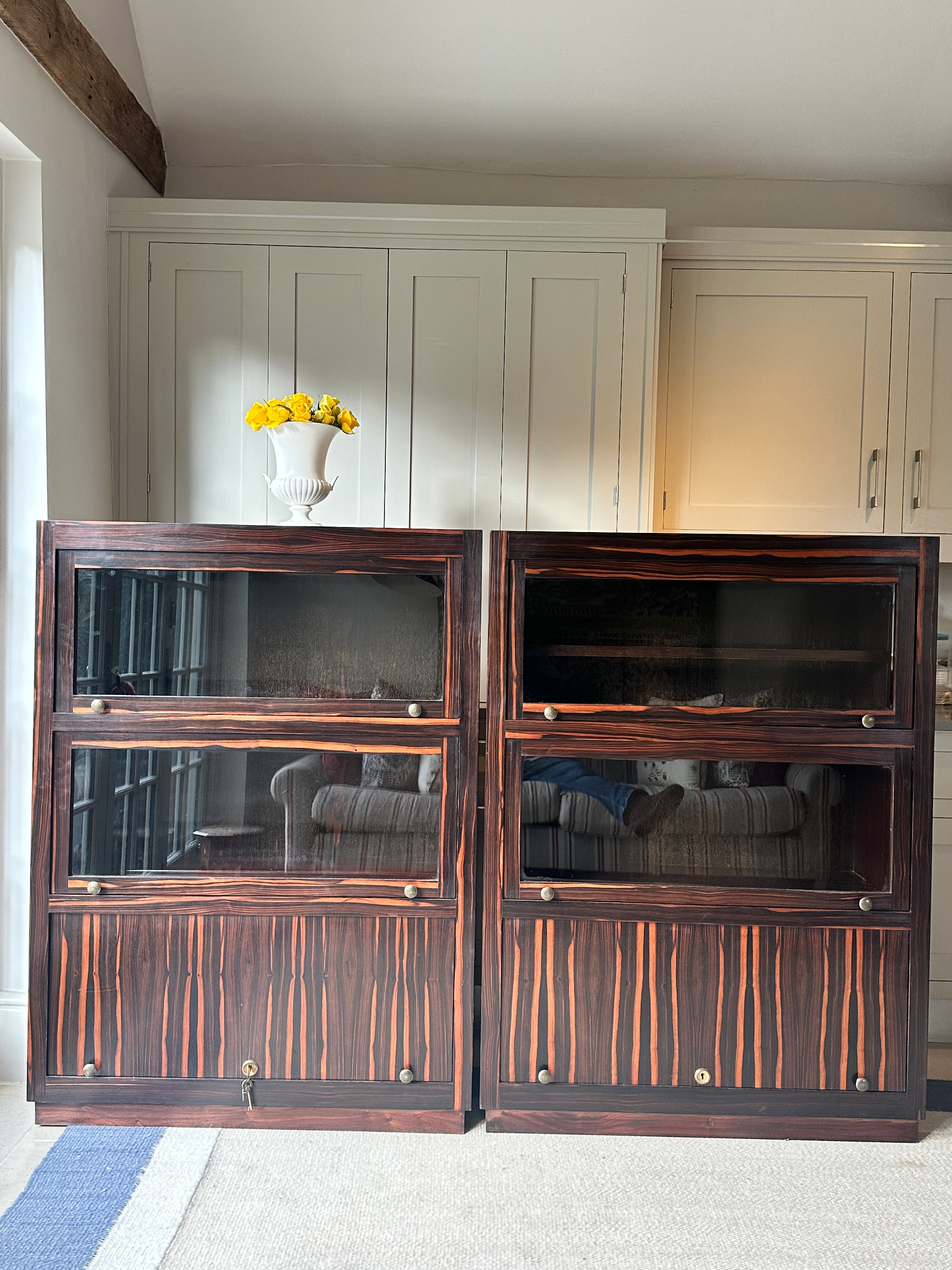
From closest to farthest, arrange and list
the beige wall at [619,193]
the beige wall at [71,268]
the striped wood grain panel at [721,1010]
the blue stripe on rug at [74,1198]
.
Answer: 1. the blue stripe on rug at [74,1198]
2. the striped wood grain panel at [721,1010]
3. the beige wall at [71,268]
4. the beige wall at [619,193]

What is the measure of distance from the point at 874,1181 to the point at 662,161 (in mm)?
2878

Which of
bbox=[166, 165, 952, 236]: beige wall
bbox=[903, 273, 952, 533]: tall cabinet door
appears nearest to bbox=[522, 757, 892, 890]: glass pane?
bbox=[903, 273, 952, 533]: tall cabinet door

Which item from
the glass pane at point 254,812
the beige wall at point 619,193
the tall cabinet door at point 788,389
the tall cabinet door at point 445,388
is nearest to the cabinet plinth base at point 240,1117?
the glass pane at point 254,812

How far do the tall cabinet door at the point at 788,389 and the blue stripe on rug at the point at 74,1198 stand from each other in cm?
229

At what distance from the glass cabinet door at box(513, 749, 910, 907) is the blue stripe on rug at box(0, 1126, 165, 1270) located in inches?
40.9

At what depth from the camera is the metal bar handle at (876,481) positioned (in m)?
2.81

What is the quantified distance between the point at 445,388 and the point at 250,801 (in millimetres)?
1357

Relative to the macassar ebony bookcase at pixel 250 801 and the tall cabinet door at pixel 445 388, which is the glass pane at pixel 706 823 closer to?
the macassar ebony bookcase at pixel 250 801

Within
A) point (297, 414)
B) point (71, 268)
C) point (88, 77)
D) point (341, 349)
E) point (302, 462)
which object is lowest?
point (302, 462)

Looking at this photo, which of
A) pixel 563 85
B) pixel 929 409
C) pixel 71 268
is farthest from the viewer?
pixel 929 409

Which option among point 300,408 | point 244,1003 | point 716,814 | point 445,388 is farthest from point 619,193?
point 244,1003

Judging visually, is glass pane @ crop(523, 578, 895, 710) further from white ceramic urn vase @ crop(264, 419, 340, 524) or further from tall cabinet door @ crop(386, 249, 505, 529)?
tall cabinet door @ crop(386, 249, 505, 529)

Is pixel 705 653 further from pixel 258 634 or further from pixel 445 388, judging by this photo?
pixel 445 388

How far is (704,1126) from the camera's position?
207 cm
